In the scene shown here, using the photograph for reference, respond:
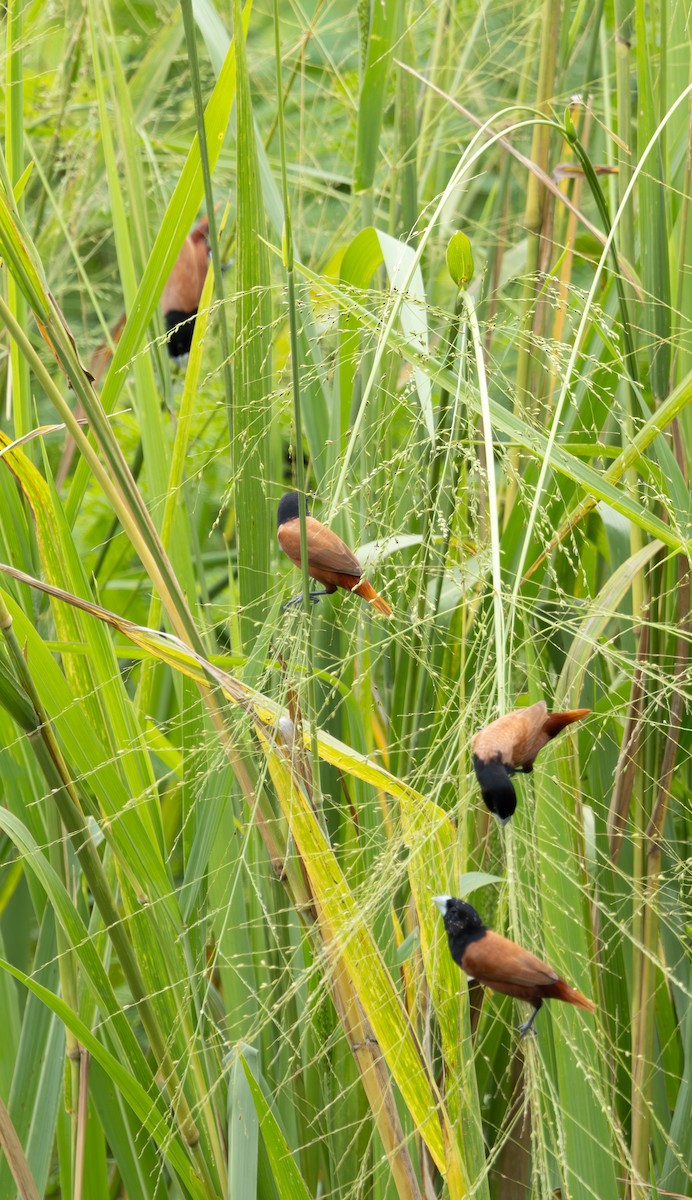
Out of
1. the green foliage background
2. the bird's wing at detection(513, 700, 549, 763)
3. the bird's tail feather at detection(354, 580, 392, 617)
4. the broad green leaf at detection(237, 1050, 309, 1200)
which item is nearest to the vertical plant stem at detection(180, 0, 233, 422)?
the green foliage background

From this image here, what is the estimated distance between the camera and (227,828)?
2.32 feet

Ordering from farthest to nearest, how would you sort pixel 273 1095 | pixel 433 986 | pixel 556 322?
1. pixel 556 322
2. pixel 273 1095
3. pixel 433 986

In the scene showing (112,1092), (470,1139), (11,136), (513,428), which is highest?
(11,136)

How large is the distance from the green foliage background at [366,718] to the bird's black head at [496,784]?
38 mm

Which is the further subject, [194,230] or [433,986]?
[194,230]

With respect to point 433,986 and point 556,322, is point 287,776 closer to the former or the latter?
point 433,986

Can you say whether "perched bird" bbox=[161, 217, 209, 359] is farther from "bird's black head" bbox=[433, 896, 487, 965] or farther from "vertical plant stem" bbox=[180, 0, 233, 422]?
"bird's black head" bbox=[433, 896, 487, 965]

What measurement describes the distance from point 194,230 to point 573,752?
0.79 metres

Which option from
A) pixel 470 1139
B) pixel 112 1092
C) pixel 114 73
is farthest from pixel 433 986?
pixel 114 73

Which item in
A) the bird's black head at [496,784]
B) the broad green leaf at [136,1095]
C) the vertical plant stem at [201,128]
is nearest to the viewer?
the bird's black head at [496,784]

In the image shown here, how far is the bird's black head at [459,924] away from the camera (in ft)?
1.22

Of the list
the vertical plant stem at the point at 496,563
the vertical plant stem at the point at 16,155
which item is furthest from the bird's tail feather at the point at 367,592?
the vertical plant stem at the point at 16,155

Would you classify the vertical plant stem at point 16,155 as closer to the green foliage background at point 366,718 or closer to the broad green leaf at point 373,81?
the green foliage background at point 366,718

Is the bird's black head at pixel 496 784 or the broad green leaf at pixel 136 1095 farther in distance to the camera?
the broad green leaf at pixel 136 1095
